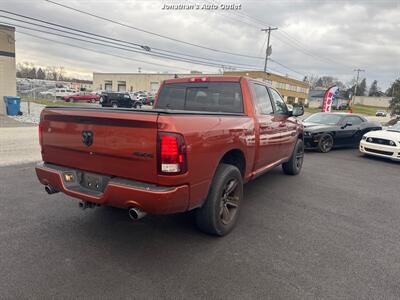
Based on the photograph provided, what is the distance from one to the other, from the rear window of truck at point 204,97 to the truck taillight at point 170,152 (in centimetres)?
183

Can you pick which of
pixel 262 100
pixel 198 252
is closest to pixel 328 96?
pixel 262 100

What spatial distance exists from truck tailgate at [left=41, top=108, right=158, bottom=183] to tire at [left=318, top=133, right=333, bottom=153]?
30.1 ft

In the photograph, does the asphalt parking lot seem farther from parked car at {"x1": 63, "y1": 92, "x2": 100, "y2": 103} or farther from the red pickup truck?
parked car at {"x1": 63, "y1": 92, "x2": 100, "y2": 103}

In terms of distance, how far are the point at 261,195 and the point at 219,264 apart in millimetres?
2509

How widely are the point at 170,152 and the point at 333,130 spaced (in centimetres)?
977

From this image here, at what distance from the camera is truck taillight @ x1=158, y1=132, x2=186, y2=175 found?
2.63 meters

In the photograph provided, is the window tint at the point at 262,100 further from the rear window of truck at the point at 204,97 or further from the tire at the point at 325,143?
the tire at the point at 325,143

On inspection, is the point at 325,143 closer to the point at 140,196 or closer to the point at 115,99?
the point at 140,196

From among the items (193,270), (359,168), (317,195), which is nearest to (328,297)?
(193,270)

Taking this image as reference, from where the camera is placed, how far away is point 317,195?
5648mm

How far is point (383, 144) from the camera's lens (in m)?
9.63

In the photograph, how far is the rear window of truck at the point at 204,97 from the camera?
14.3 feet

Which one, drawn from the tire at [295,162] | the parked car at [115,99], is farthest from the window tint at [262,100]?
the parked car at [115,99]

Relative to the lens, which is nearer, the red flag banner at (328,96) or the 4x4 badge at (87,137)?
the 4x4 badge at (87,137)
